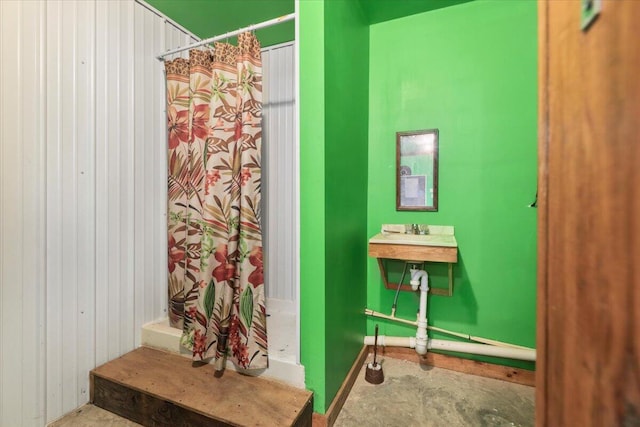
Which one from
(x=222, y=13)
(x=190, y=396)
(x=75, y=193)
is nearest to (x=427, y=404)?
(x=190, y=396)

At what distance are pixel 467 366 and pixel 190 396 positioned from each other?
1736 mm

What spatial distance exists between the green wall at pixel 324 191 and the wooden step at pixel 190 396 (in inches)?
7.6

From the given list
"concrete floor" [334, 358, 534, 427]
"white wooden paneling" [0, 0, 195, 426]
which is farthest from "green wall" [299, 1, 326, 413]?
"white wooden paneling" [0, 0, 195, 426]

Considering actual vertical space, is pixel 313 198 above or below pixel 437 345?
above

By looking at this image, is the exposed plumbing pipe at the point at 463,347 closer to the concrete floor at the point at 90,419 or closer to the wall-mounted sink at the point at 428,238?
the wall-mounted sink at the point at 428,238

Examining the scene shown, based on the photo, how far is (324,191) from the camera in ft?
4.23

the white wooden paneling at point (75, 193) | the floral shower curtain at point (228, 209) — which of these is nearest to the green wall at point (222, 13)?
the white wooden paneling at point (75, 193)

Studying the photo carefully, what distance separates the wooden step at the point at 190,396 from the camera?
1.17 metres

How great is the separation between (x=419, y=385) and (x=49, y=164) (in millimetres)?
2414

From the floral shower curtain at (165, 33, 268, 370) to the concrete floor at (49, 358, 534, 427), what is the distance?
582mm

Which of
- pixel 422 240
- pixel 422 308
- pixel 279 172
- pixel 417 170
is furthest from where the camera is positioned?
pixel 279 172

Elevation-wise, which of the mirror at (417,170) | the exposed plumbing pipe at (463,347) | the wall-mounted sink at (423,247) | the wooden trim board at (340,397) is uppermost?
the mirror at (417,170)

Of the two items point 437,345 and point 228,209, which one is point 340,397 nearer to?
point 437,345

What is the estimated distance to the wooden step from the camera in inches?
46.0
